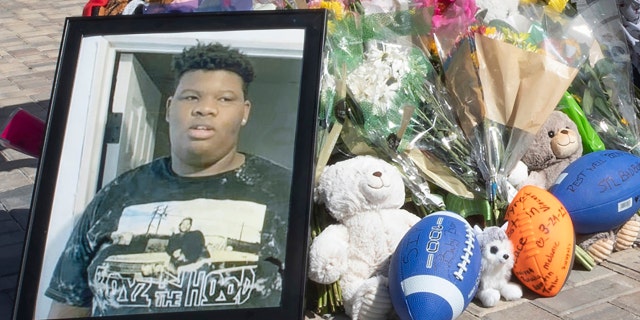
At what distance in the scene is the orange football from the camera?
10.4ft

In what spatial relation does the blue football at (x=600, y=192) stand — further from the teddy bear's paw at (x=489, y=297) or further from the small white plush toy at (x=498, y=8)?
the small white plush toy at (x=498, y=8)

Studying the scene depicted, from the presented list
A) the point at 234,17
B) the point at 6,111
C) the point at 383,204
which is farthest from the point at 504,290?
the point at 6,111

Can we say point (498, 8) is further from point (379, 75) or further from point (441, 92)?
point (379, 75)

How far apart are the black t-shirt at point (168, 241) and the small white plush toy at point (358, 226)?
0.42 meters

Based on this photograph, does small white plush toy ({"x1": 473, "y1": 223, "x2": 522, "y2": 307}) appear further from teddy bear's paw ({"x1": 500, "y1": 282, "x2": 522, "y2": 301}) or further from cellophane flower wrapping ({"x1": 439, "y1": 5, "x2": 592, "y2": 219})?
cellophane flower wrapping ({"x1": 439, "y1": 5, "x2": 592, "y2": 219})

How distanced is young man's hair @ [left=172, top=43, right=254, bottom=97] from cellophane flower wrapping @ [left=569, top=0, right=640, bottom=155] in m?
1.77

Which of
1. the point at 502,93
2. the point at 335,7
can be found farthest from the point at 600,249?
the point at 335,7

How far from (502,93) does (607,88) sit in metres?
0.78

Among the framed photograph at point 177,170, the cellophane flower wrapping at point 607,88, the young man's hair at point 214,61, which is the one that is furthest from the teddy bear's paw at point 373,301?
the cellophane flower wrapping at point 607,88

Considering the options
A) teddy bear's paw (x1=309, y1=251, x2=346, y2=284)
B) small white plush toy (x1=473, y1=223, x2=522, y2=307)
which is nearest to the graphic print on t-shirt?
teddy bear's paw (x1=309, y1=251, x2=346, y2=284)

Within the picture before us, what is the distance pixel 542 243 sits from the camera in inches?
125

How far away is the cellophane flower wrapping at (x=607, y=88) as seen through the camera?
12.8 feet

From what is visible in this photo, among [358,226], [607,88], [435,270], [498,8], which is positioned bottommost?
[435,270]

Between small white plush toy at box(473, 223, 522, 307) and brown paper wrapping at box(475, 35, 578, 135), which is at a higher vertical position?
brown paper wrapping at box(475, 35, 578, 135)
